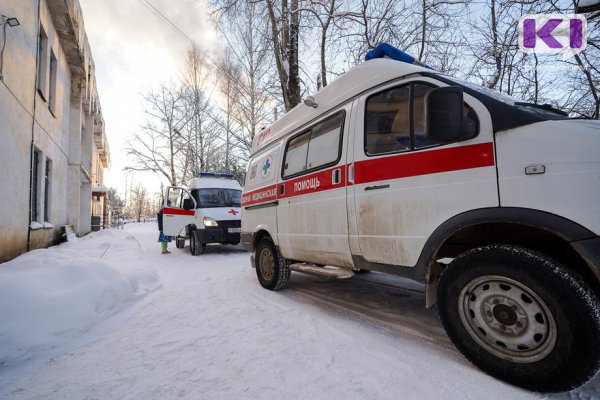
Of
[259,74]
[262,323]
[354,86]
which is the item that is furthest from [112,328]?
[259,74]

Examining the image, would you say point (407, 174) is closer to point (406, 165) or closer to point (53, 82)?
point (406, 165)

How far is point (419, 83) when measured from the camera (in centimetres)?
272

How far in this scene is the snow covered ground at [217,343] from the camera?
2.11m

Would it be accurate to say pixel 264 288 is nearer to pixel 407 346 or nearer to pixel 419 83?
pixel 407 346

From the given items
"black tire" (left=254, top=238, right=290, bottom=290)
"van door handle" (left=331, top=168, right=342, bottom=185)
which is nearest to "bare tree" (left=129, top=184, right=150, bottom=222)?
"black tire" (left=254, top=238, right=290, bottom=290)

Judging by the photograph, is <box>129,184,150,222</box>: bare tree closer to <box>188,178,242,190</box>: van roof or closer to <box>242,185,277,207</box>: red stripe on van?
<box>188,178,242,190</box>: van roof

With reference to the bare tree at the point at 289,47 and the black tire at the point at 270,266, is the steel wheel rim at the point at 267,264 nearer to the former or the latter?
the black tire at the point at 270,266

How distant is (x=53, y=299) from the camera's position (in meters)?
3.34

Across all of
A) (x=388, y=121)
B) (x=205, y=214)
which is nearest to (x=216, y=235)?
(x=205, y=214)

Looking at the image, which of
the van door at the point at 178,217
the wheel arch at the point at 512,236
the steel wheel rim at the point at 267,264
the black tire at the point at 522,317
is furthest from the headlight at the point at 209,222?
the black tire at the point at 522,317

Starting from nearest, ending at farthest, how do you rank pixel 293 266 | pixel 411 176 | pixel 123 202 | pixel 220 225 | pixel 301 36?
pixel 411 176
pixel 293 266
pixel 220 225
pixel 301 36
pixel 123 202

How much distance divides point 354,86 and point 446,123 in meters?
1.51

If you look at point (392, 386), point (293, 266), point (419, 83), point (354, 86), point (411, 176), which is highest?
point (354, 86)

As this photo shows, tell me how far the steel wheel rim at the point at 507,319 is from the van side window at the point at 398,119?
1160 millimetres
